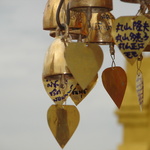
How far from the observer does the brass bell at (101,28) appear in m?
5.71

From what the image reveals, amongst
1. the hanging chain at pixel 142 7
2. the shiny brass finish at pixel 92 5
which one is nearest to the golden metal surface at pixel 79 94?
the shiny brass finish at pixel 92 5

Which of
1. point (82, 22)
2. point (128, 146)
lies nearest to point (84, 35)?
point (82, 22)

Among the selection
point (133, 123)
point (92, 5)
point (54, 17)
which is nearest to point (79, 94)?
point (54, 17)

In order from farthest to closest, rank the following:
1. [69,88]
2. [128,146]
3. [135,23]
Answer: [128,146] → [69,88] → [135,23]

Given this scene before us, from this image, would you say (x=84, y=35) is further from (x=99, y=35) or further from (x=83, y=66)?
(x=83, y=66)

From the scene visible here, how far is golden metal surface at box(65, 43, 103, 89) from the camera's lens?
519 cm

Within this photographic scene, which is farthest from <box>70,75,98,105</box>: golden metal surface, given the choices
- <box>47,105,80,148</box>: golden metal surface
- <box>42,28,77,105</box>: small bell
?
<box>42,28,77,105</box>: small bell

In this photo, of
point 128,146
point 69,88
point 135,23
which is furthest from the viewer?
point 128,146

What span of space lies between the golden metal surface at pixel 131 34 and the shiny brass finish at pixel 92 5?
0.93 ft

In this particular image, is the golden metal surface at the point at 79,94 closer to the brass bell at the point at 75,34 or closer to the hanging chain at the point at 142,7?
the brass bell at the point at 75,34

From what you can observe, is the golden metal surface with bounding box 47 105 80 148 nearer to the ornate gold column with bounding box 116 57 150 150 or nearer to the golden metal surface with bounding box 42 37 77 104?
the golden metal surface with bounding box 42 37 77 104

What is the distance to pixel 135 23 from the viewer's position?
512 cm

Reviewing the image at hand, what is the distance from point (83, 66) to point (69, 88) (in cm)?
38

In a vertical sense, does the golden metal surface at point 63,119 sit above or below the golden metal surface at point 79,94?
below
